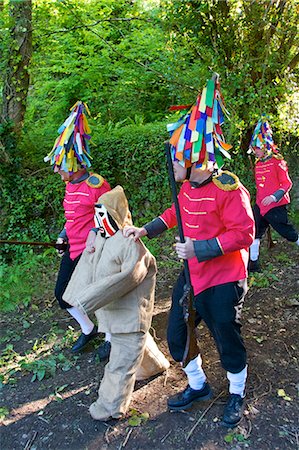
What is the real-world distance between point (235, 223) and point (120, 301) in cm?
107

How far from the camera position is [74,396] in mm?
3355

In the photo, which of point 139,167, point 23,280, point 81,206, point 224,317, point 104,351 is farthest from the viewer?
point 139,167

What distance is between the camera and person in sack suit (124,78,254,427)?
8.61 feet

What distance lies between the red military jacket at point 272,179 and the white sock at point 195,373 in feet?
9.33

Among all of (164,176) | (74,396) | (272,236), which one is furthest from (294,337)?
(164,176)

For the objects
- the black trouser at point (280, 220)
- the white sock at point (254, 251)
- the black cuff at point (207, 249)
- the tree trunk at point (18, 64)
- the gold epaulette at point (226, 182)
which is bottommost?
the white sock at point (254, 251)

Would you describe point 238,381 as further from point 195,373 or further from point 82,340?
point 82,340

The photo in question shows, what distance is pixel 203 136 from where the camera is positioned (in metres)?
2.67

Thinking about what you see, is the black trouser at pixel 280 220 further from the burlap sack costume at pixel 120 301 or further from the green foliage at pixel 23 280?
the green foliage at pixel 23 280

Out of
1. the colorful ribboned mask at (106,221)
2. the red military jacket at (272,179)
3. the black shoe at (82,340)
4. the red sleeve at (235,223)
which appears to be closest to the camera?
the red sleeve at (235,223)

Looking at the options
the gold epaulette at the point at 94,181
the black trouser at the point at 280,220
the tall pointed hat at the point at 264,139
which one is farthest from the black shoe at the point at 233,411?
the tall pointed hat at the point at 264,139

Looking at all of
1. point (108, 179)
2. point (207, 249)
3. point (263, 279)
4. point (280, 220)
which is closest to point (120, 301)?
point (207, 249)

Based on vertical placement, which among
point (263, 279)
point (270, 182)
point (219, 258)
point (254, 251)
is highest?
point (219, 258)

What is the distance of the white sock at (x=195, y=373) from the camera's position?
119 inches
